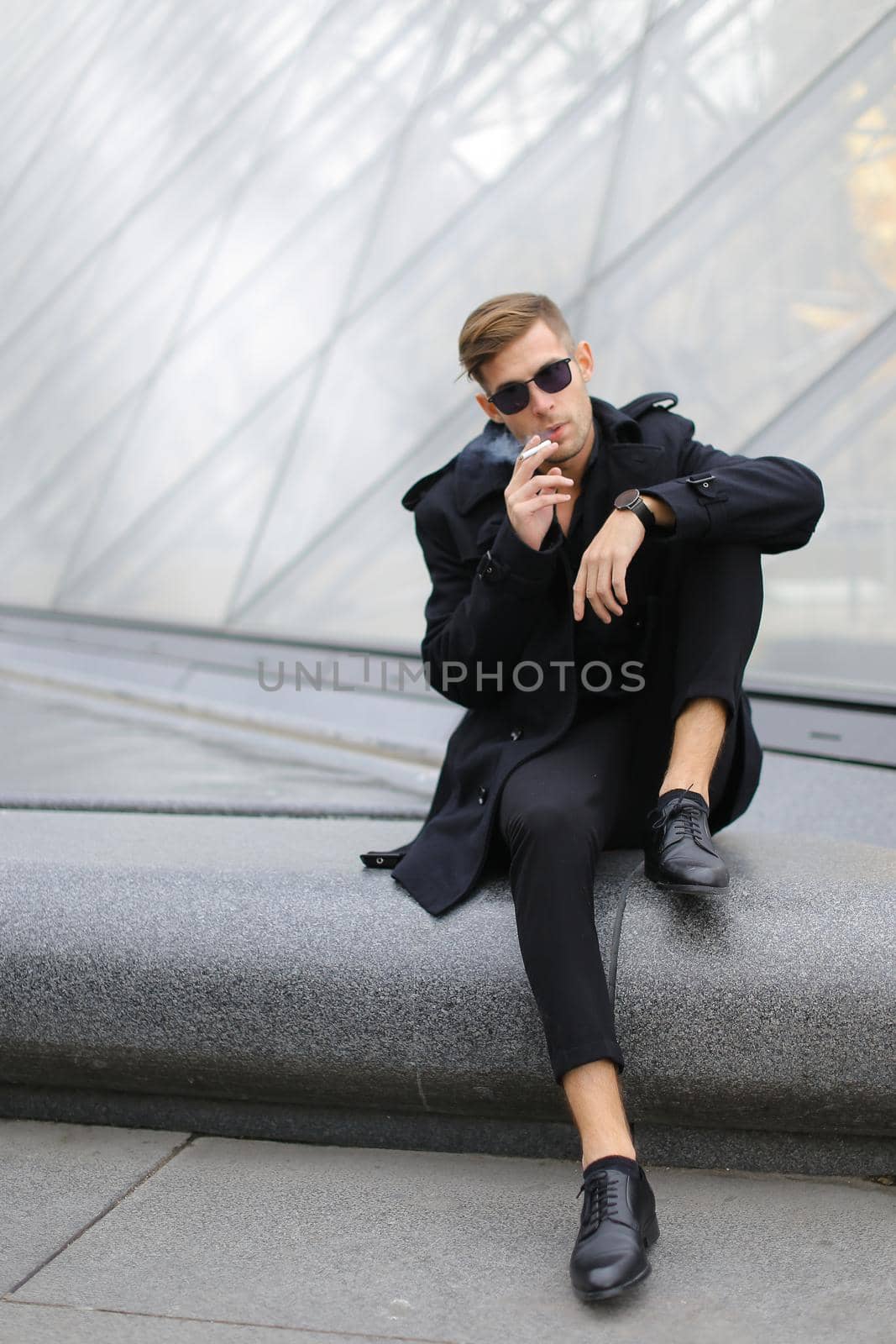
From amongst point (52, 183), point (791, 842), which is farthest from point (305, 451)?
point (52, 183)

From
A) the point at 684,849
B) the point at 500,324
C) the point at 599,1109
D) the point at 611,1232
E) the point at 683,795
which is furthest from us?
the point at 500,324

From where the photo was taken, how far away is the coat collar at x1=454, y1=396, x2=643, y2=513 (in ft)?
9.40

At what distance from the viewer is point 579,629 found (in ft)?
9.07

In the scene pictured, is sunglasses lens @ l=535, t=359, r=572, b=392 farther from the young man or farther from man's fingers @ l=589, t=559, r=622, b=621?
man's fingers @ l=589, t=559, r=622, b=621

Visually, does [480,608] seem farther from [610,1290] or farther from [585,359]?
[610,1290]

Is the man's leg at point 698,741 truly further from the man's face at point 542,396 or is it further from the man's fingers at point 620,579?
the man's face at point 542,396

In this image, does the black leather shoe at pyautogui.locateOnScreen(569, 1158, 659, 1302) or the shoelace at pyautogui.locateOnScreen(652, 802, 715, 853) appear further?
the shoelace at pyautogui.locateOnScreen(652, 802, 715, 853)

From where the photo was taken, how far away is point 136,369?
10578 mm

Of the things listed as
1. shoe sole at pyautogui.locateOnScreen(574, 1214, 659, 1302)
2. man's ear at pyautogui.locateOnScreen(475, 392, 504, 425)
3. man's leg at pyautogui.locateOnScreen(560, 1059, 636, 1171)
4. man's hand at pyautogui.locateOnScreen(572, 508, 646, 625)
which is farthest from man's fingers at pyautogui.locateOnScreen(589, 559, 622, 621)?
shoe sole at pyautogui.locateOnScreen(574, 1214, 659, 1302)

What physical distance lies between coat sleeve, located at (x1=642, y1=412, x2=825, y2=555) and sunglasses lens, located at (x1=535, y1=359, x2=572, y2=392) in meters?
0.27

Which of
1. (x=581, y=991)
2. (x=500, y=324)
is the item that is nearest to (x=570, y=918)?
(x=581, y=991)

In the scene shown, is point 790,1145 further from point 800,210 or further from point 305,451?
point 305,451

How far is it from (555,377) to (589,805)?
87 cm

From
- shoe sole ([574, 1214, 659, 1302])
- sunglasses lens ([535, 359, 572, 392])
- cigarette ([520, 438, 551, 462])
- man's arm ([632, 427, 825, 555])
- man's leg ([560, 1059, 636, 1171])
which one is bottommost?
shoe sole ([574, 1214, 659, 1302])
